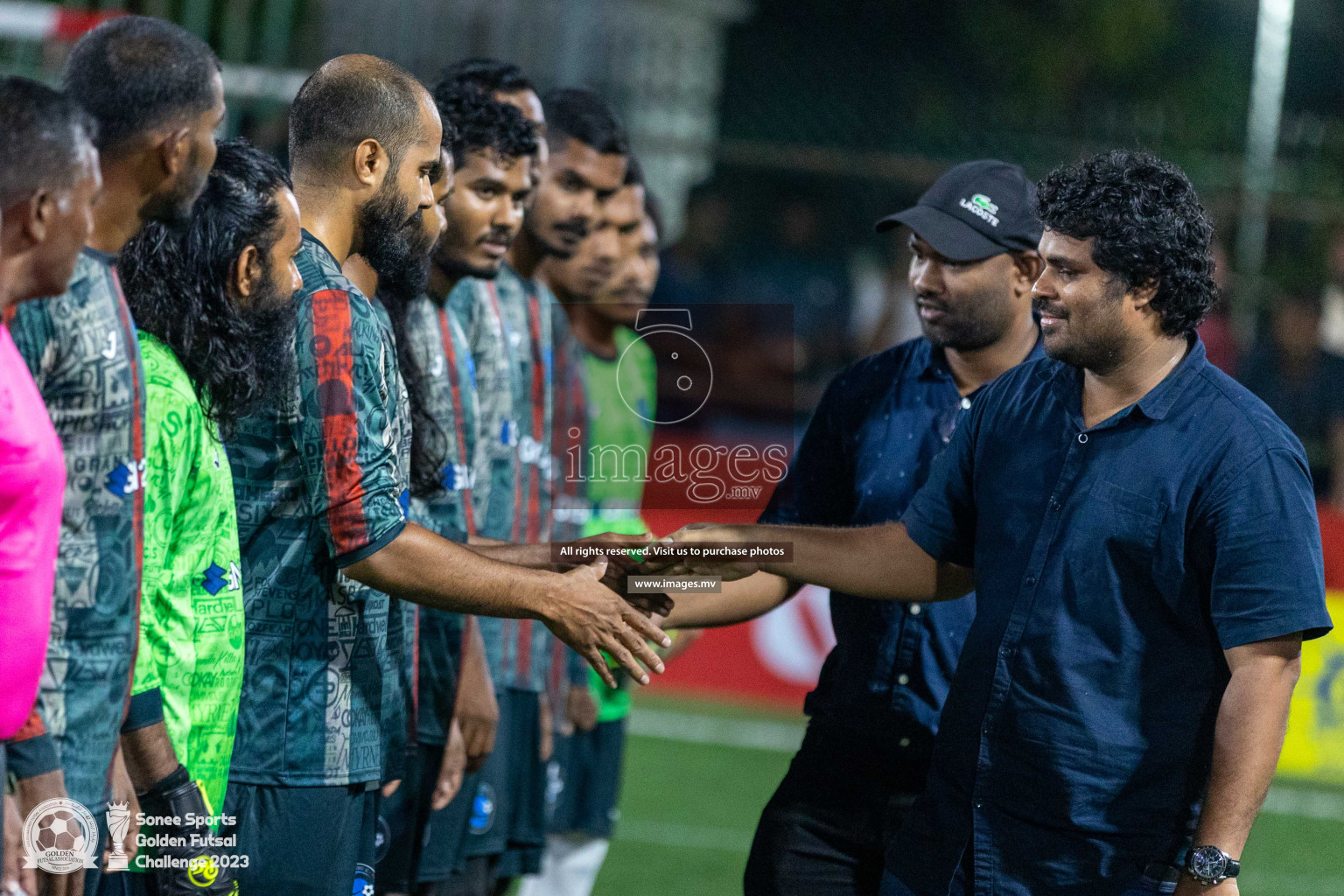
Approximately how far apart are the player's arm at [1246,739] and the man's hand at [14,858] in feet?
6.84

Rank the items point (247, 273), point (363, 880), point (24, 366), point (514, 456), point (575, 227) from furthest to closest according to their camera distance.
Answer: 1. point (575, 227)
2. point (514, 456)
3. point (363, 880)
4. point (247, 273)
5. point (24, 366)

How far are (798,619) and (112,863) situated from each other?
5.97 meters

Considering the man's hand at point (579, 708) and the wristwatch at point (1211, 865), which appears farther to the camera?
the man's hand at point (579, 708)

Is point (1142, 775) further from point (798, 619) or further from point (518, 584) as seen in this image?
point (798, 619)

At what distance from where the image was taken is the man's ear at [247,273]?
3.12m

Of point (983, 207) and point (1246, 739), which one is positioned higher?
point (983, 207)

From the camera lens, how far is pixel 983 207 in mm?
4035

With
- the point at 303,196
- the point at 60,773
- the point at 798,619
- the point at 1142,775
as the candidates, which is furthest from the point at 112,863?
the point at 798,619

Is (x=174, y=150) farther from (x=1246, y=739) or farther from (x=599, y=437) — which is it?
(x=599, y=437)

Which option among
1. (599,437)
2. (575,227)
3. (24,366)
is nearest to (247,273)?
(24,366)

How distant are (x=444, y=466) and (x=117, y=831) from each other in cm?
158

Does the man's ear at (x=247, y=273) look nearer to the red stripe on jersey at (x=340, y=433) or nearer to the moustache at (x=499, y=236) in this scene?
the red stripe on jersey at (x=340, y=433)

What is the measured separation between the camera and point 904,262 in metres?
9.99

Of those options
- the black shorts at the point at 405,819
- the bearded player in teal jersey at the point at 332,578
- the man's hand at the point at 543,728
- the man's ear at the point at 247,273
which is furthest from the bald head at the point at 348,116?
the man's hand at the point at 543,728
